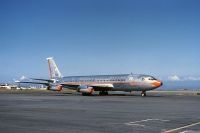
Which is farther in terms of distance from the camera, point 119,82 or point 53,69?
point 53,69

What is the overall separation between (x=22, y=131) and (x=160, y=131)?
557 cm

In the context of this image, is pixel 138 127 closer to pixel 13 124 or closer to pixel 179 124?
pixel 179 124

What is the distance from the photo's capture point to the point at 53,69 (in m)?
78.6

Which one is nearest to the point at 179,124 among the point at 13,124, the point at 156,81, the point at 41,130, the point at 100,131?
the point at 100,131

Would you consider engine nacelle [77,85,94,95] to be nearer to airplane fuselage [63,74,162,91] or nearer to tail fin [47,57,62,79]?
airplane fuselage [63,74,162,91]

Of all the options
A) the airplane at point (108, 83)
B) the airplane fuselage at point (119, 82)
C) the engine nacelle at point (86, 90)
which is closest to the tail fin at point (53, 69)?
the airplane at point (108, 83)

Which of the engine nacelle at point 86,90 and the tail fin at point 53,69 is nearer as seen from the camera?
the engine nacelle at point 86,90

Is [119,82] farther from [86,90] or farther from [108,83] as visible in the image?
[86,90]

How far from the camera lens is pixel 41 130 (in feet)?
45.2

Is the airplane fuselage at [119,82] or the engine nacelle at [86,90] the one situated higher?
the airplane fuselage at [119,82]

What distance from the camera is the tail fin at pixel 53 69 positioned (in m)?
77.2

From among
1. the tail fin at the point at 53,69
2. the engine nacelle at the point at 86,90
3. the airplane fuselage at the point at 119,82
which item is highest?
the tail fin at the point at 53,69

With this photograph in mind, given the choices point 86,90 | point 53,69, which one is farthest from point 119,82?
point 53,69

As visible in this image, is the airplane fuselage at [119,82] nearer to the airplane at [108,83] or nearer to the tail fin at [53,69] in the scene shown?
the airplane at [108,83]
